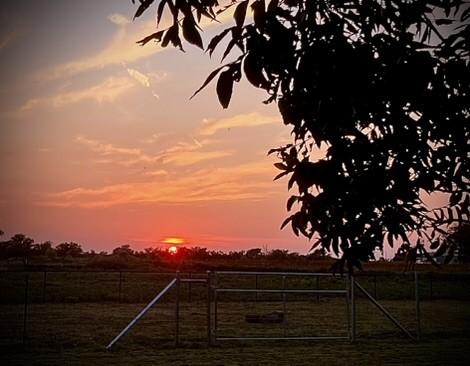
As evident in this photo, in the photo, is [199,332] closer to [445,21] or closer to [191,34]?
[445,21]

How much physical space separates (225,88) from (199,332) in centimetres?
1441

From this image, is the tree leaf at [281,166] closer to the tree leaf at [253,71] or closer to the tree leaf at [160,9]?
the tree leaf at [253,71]

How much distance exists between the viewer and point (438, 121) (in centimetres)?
313

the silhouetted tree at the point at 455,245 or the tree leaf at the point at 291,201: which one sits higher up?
the tree leaf at the point at 291,201

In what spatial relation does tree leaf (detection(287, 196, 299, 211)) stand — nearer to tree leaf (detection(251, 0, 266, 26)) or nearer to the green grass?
tree leaf (detection(251, 0, 266, 26))

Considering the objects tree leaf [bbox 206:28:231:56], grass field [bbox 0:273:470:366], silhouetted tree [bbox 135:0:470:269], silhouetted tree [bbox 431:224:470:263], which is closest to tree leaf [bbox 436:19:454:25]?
silhouetted tree [bbox 135:0:470:269]

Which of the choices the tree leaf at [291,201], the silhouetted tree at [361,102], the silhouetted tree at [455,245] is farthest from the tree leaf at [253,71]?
the silhouetted tree at [455,245]

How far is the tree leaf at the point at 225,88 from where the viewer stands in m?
2.32

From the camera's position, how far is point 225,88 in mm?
2326

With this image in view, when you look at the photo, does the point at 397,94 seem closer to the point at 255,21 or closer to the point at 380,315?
the point at 255,21

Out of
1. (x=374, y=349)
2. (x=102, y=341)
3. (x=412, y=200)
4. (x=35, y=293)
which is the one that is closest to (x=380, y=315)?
(x=374, y=349)

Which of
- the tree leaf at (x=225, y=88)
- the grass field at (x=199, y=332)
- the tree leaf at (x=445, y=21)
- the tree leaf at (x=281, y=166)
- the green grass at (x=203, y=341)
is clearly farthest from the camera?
the grass field at (x=199, y=332)

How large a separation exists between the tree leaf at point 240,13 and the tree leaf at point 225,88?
276mm

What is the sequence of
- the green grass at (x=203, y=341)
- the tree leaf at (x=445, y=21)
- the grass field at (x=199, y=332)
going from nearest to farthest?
the tree leaf at (x=445, y=21)
the green grass at (x=203, y=341)
the grass field at (x=199, y=332)
